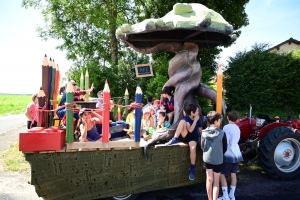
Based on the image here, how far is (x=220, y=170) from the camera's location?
360 cm

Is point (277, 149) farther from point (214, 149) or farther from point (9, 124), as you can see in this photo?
point (9, 124)

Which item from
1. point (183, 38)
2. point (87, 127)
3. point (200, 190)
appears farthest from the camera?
point (183, 38)

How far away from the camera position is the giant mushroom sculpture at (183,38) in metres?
3.79

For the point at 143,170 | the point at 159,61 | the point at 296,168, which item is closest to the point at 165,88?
the point at 143,170

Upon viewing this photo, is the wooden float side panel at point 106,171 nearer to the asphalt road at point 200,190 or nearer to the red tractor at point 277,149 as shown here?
the asphalt road at point 200,190

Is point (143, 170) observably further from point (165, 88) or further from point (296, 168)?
point (296, 168)

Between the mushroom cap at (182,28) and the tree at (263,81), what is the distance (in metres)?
8.81

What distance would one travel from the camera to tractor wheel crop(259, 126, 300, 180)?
4668 millimetres

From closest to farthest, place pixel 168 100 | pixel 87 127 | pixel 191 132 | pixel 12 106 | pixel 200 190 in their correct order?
pixel 87 127 → pixel 191 132 → pixel 200 190 → pixel 168 100 → pixel 12 106

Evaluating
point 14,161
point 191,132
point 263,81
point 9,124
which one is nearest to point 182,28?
point 191,132

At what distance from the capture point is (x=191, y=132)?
4.00 meters

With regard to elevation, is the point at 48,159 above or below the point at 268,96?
below

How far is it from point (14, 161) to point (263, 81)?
11.8 metres

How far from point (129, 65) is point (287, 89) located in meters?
8.41
